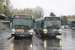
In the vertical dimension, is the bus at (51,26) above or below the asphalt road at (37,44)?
above

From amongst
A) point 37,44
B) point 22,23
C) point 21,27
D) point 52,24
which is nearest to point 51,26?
point 52,24

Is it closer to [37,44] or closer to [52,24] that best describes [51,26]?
[52,24]

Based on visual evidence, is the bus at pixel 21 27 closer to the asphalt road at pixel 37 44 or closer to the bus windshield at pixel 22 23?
the bus windshield at pixel 22 23

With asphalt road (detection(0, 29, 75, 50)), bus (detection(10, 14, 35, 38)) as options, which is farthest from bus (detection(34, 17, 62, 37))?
bus (detection(10, 14, 35, 38))

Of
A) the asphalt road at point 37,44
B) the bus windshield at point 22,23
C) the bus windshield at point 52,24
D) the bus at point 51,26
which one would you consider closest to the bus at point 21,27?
the bus windshield at point 22,23

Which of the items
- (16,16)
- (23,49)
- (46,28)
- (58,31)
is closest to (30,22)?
(16,16)

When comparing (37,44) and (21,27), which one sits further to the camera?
(21,27)

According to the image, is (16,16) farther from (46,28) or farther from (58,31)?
(58,31)

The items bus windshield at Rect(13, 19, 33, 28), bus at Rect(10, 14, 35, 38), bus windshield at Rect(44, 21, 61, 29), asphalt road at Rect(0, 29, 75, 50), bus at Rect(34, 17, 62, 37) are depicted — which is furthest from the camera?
bus windshield at Rect(44, 21, 61, 29)

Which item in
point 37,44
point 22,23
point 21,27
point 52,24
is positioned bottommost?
point 37,44

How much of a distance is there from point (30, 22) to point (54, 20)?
4148 mm

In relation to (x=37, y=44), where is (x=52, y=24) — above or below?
above

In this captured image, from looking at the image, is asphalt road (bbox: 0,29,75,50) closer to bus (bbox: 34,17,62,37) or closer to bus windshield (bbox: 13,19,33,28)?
bus windshield (bbox: 13,19,33,28)

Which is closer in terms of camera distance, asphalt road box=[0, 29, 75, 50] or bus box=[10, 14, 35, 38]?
asphalt road box=[0, 29, 75, 50]
